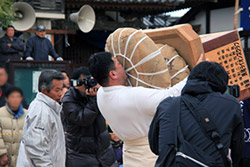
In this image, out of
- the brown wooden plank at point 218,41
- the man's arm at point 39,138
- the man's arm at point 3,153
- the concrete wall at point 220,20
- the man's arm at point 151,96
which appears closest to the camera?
the man's arm at point 151,96

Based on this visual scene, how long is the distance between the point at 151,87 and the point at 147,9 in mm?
11824

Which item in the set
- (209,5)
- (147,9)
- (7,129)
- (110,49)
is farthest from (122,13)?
(110,49)

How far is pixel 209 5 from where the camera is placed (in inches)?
619

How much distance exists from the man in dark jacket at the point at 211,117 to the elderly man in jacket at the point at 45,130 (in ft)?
4.55

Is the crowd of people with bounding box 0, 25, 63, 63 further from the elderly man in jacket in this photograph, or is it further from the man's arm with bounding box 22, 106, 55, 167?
the man's arm with bounding box 22, 106, 55, 167

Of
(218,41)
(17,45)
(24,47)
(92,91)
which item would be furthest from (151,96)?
(24,47)

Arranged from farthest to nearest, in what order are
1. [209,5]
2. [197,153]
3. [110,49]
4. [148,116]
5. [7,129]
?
[209,5] → [7,129] → [110,49] → [148,116] → [197,153]

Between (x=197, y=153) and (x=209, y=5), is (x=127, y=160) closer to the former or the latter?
(x=197, y=153)

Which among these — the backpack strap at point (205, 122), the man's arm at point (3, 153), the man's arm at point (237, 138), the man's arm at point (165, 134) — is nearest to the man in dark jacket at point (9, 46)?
the man's arm at point (3, 153)

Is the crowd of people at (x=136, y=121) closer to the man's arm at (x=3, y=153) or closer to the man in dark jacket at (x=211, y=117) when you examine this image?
the man in dark jacket at (x=211, y=117)

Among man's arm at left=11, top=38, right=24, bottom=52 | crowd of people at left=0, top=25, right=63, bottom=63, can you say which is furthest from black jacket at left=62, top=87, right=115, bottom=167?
man's arm at left=11, top=38, right=24, bottom=52

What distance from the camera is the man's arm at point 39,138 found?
140 inches

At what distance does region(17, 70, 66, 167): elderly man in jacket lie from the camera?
3.57 metres

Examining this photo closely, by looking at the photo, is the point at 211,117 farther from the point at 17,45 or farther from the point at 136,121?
the point at 17,45
